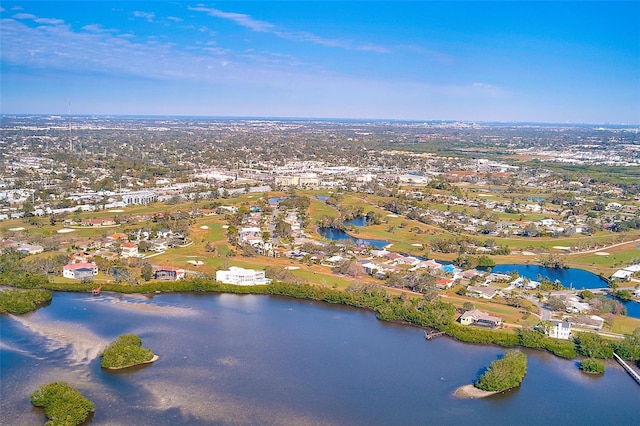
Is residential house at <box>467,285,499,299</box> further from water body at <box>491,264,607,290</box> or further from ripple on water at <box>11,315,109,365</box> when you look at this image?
ripple on water at <box>11,315,109,365</box>

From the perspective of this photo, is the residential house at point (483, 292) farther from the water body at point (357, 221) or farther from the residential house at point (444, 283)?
the water body at point (357, 221)

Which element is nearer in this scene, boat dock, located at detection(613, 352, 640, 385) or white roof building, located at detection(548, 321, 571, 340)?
boat dock, located at detection(613, 352, 640, 385)

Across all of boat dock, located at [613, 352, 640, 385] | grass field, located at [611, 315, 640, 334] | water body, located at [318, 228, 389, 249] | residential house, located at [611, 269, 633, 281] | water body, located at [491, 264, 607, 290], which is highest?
residential house, located at [611, 269, 633, 281]

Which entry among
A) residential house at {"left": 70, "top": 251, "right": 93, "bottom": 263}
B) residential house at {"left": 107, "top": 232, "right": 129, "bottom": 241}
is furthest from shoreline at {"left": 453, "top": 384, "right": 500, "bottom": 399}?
residential house at {"left": 107, "top": 232, "right": 129, "bottom": 241}

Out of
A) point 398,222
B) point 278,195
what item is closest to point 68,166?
point 278,195

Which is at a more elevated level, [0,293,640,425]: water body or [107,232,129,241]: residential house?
[107,232,129,241]: residential house

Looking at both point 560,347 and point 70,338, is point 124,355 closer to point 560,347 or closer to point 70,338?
point 70,338

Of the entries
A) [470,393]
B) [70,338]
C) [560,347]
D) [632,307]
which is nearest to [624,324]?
[632,307]

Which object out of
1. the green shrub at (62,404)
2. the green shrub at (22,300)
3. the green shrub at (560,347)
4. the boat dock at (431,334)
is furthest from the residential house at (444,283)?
the green shrub at (22,300)
